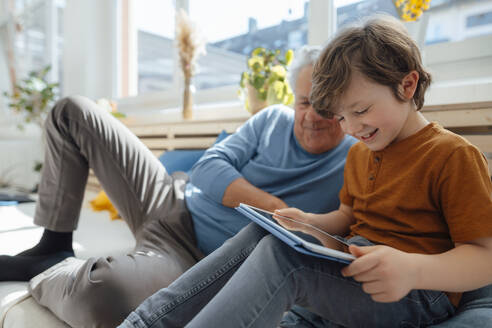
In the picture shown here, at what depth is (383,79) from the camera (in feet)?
2.47

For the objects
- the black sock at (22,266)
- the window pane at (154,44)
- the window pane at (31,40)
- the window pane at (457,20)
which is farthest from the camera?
the window pane at (31,40)

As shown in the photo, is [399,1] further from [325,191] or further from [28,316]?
[28,316]

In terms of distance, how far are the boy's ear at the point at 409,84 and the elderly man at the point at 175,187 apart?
405 millimetres

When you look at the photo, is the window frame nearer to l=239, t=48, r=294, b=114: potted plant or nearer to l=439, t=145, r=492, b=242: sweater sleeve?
l=239, t=48, r=294, b=114: potted plant

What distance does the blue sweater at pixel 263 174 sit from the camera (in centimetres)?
116

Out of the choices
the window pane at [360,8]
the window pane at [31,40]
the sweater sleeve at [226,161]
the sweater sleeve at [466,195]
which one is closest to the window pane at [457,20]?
the window pane at [360,8]

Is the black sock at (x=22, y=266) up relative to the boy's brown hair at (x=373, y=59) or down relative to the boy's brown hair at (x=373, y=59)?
down

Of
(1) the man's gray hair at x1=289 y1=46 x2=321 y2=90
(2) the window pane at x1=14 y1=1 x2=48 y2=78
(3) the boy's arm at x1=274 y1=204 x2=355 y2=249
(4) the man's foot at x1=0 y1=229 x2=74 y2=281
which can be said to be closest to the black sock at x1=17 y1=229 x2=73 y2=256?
(4) the man's foot at x1=0 y1=229 x2=74 y2=281

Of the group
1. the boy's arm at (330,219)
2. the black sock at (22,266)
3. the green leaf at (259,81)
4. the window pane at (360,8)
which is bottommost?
the black sock at (22,266)

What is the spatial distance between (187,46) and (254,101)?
82 centimetres

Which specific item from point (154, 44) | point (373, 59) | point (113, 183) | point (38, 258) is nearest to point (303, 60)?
point (373, 59)

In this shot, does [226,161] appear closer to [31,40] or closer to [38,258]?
[38,258]

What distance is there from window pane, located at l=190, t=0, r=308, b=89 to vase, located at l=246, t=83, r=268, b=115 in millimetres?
573

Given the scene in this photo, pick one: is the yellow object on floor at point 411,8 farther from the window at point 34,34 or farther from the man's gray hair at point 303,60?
the window at point 34,34
